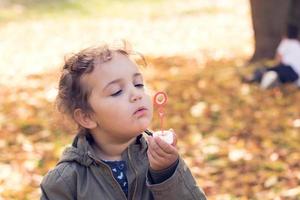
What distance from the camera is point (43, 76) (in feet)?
31.0

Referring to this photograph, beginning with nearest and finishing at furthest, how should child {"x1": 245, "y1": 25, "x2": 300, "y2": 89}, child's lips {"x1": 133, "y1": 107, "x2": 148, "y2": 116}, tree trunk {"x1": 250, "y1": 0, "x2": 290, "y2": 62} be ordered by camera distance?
child's lips {"x1": 133, "y1": 107, "x2": 148, "y2": 116} < child {"x1": 245, "y1": 25, "x2": 300, "y2": 89} < tree trunk {"x1": 250, "y1": 0, "x2": 290, "y2": 62}

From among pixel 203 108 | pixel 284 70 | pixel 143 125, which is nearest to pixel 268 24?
pixel 284 70

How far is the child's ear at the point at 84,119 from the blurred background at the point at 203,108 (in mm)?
123

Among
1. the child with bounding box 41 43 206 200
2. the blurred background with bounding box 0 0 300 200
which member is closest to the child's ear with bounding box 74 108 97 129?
the child with bounding box 41 43 206 200

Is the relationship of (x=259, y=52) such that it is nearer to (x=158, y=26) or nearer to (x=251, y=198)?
(x=251, y=198)

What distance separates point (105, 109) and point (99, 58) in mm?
182

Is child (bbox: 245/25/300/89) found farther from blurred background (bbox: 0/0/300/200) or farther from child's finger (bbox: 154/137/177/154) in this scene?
child's finger (bbox: 154/137/177/154)

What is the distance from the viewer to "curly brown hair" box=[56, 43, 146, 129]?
8.20 feet

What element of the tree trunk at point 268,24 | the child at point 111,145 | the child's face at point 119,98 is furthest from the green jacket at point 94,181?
the tree trunk at point 268,24

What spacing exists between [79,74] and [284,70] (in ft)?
17.1

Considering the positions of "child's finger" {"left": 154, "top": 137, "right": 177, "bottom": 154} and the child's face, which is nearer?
"child's finger" {"left": 154, "top": 137, "right": 177, "bottom": 154}

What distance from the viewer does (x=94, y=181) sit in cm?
246

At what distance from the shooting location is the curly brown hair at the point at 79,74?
8.20 feet

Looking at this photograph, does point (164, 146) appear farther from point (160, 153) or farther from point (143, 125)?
point (143, 125)
